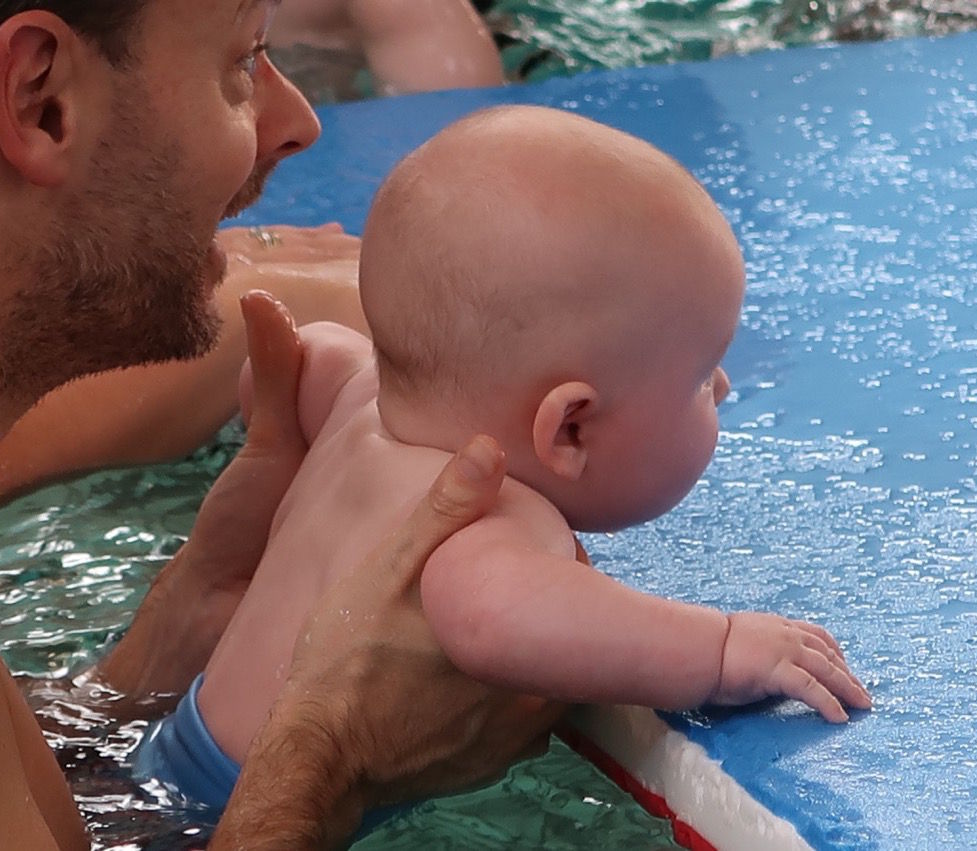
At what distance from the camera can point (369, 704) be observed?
118 cm

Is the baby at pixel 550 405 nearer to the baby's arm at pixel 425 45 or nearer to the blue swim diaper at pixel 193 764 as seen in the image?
the blue swim diaper at pixel 193 764

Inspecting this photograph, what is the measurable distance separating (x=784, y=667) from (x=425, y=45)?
216 centimetres

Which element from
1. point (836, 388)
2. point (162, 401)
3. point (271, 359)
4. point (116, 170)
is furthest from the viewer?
point (162, 401)

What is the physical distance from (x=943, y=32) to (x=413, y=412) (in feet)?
7.54

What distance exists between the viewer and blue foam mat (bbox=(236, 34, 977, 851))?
3.78ft

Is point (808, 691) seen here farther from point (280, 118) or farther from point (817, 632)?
point (280, 118)

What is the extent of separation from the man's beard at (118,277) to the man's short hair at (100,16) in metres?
0.04

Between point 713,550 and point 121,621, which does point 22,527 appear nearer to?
point 121,621

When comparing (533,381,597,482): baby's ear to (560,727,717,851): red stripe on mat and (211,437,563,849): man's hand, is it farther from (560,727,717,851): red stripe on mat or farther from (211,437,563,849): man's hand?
(560,727,717,851): red stripe on mat

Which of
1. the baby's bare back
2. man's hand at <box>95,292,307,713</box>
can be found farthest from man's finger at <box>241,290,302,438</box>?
the baby's bare back

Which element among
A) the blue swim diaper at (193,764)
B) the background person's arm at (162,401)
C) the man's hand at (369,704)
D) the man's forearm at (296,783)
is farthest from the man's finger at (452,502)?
the background person's arm at (162,401)

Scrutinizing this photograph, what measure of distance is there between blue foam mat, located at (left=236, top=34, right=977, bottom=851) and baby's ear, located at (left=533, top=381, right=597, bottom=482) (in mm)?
213

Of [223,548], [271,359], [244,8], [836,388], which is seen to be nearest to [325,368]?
[271,359]

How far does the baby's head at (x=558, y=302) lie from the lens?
1169 millimetres
